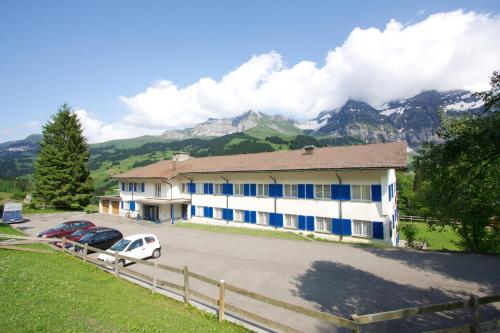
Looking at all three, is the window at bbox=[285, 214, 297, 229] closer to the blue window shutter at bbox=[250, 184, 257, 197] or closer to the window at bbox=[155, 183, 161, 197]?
the blue window shutter at bbox=[250, 184, 257, 197]

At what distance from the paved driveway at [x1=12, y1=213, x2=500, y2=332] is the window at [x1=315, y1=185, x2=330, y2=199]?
4933 millimetres

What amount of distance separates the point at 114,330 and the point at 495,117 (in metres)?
12.9

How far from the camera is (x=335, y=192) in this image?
24828mm

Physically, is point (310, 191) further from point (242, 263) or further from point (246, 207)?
point (242, 263)

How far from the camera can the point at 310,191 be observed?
86.5 ft

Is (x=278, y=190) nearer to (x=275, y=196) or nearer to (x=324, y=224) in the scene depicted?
(x=275, y=196)

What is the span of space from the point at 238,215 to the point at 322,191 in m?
10.0

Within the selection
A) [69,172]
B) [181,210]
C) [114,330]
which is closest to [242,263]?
[114,330]

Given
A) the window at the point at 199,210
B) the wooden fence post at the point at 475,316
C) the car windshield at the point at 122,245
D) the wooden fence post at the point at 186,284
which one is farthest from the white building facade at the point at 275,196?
the wooden fence post at the point at 186,284

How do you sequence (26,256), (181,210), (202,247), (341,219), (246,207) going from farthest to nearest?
(181,210), (246,207), (341,219), (202,247), (26,256)

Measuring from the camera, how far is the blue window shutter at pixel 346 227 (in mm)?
24016

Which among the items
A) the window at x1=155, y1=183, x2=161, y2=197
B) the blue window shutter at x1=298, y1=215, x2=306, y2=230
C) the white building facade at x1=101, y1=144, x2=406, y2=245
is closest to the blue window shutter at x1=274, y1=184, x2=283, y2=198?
the white building facade at x1=101, y1=144, x2=406, y2=245

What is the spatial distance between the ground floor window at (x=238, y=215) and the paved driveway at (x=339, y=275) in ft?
25.7

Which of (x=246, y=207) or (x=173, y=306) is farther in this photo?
(x=246, y=207)
